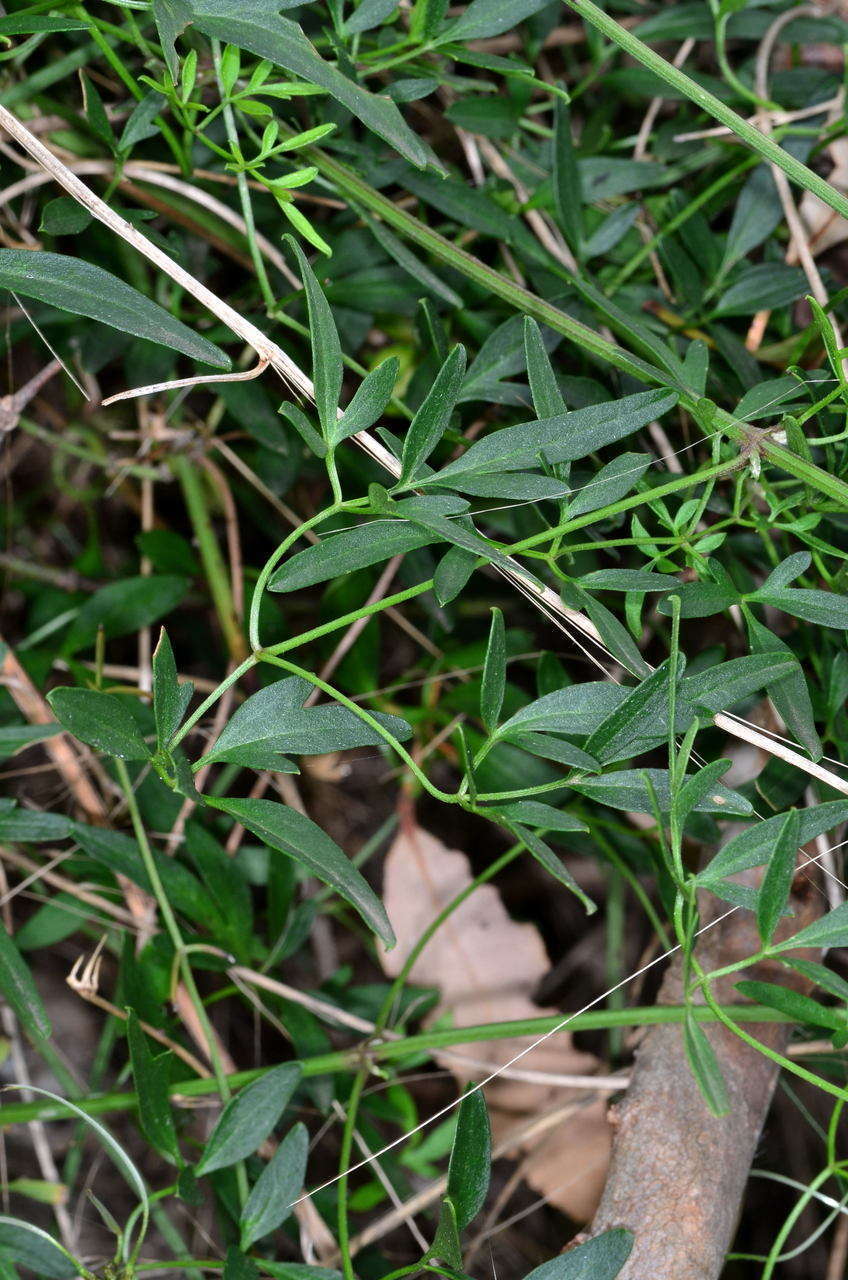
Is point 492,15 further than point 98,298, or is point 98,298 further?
point 492,15

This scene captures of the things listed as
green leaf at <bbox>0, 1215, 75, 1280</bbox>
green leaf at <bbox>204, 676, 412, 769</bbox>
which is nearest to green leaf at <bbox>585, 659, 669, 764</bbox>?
green leaf at <bbox>204, 676, 412, 769</bbox>

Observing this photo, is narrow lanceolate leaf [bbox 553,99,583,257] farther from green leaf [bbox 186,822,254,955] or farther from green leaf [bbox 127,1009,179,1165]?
green leaf [bbox 127,1009,179,1165]

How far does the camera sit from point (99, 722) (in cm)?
59

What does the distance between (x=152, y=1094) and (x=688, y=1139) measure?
38 centimetres

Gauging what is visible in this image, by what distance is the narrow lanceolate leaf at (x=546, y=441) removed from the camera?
23.5 inches

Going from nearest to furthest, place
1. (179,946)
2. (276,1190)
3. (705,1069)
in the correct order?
1. (705,1069)
2. (276,1190)
3. (179,946)

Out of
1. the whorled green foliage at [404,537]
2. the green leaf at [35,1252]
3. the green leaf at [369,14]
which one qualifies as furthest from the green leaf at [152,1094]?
the green leaf at [369,14]

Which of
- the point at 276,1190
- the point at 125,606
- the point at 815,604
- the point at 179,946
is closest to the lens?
the point at 815,604

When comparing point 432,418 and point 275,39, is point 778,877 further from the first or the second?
point 275,39

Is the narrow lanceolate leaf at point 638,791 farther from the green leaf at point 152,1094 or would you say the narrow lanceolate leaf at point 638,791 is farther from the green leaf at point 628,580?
the green leaf at point 152,1094

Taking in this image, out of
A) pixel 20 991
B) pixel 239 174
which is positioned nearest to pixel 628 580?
pixel 239 174

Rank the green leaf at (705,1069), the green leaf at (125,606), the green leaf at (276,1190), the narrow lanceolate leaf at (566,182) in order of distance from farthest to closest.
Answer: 1. the green leaf at (125,606)
2. the narrow lanceolate leaf at (566,182)
3. the green leaf at (276,1190)
4. the green leaf at (705,1069)

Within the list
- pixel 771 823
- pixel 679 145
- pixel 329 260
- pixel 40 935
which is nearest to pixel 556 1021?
pixel 771 823

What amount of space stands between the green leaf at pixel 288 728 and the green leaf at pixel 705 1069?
0.70 feet
